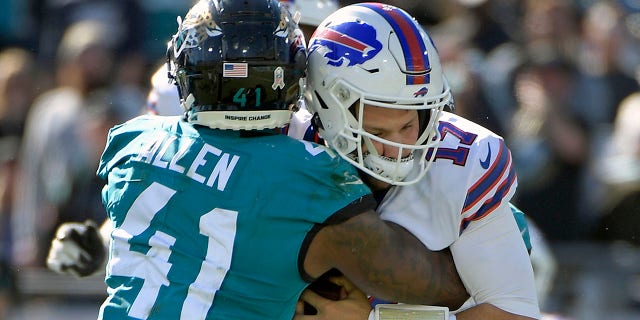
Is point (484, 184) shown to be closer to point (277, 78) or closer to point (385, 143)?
point (385, 143)

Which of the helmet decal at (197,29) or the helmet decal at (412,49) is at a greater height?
the helmet decal at (197,29)

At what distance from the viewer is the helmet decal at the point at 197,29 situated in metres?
3.28

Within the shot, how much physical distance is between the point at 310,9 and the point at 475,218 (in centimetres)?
171

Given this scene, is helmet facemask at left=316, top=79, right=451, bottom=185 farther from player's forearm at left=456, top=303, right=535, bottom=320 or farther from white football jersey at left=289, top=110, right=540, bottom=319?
player's forearm at left=456, top=303, right=535, bottom=320

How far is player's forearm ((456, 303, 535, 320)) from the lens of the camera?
335 cm

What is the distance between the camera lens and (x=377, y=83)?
338cm

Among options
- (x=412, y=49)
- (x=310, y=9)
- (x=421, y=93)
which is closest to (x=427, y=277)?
(x=421, y=93)

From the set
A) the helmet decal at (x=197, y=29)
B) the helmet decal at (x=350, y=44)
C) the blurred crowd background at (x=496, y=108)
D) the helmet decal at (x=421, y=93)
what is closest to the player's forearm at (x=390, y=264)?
the helmet decal at (x=421, y=93)

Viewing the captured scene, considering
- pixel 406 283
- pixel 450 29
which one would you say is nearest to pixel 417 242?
pixel 406 283

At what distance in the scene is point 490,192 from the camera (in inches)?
131

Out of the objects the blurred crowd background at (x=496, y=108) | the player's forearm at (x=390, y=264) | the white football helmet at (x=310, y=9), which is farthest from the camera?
the blurred crowd background at (x=496, y=108)

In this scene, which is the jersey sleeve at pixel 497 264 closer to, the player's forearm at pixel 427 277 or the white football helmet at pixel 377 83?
the player's forearm at pixel 427 277

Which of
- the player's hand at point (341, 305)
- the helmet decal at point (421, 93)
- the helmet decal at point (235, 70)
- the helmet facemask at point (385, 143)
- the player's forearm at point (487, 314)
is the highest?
the helmet decal at point (235, 70)

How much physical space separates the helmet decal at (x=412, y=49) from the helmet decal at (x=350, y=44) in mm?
71
